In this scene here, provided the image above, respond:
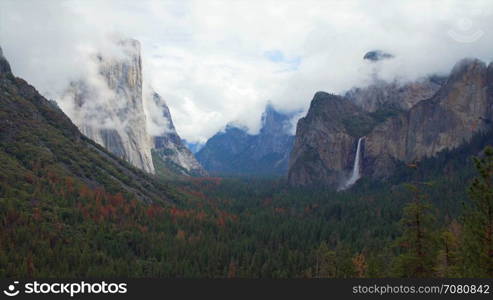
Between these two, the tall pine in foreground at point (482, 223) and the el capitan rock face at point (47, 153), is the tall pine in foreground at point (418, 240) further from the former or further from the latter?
the el capitan rock face at point (47, 153)

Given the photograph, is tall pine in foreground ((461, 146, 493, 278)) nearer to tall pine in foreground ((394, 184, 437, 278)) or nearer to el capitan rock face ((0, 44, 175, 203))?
tall pine in foreground ((394, 184, 437, 278))

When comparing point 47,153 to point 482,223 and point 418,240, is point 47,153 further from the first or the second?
point 482,223

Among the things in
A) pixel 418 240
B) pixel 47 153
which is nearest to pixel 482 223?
pixel 418 240

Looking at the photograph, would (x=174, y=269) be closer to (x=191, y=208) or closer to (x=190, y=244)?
(x=190, y=244)

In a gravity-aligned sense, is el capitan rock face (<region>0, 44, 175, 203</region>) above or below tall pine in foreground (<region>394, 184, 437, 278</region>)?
above

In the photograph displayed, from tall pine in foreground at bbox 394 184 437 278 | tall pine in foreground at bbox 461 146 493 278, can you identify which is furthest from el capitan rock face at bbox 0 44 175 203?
tall pine in foreground at bbox 461 146 493 278

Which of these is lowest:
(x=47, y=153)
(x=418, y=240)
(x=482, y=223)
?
(x=418, y=240)

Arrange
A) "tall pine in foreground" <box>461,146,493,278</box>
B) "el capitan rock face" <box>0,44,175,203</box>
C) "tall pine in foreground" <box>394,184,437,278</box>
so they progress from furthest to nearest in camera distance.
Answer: "el capitan rock face" <box>0,44,175,203</box> → "tall pine in foreground" <box>394,184,437,278</box> → "tall pine in foreground" <box>461,146,493,278</box>

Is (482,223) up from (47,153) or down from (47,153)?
down
